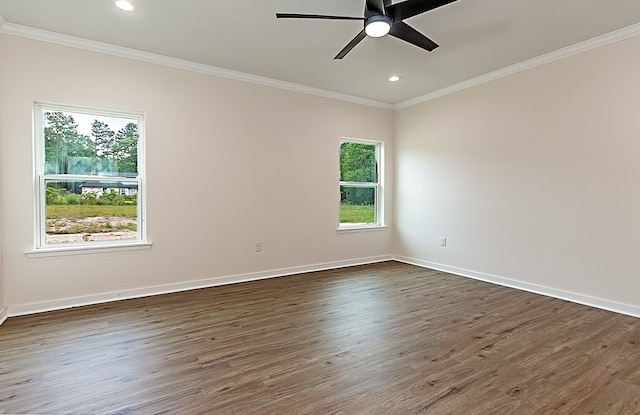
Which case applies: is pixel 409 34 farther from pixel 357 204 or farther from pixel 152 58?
pixel 357 204

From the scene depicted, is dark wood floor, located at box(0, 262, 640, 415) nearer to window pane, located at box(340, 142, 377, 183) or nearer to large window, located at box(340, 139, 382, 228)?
large window, located at box(340, 139, 382, 228)

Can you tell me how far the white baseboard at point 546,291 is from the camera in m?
3.39

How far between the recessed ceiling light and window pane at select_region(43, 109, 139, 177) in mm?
1305

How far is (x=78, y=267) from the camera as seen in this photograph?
3.56m

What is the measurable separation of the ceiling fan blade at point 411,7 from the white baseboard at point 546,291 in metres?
3.40

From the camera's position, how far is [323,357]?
2.45 meters

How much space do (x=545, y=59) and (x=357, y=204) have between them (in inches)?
126

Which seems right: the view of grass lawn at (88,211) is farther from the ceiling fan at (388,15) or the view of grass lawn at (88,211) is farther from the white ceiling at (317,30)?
the ceiling fan at (388,15)

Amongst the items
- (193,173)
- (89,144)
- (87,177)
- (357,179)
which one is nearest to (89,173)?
(87,177)

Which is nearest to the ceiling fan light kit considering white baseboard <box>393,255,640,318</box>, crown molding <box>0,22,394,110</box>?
crown molding <box>0,22,394,110</box>

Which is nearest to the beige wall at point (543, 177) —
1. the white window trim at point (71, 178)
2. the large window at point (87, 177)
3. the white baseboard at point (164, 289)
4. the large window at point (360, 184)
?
the large window at point (360, 184)

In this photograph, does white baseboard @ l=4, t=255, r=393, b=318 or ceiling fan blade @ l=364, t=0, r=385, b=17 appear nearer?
ceiling fan blade @ l=364, t=0, r=385, b=17

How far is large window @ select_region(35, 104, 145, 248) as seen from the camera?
11.5 feet

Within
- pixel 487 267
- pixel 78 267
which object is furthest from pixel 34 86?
pixel 487 267
